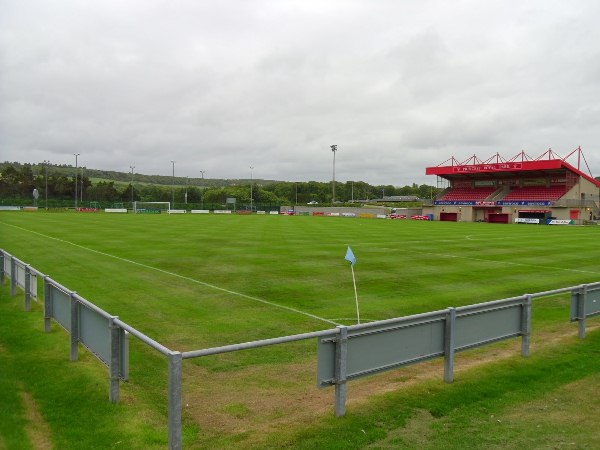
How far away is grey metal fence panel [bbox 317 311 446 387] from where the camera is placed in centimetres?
580

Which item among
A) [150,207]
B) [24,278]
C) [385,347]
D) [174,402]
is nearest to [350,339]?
[385,347]

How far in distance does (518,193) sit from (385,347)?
91.1 metres

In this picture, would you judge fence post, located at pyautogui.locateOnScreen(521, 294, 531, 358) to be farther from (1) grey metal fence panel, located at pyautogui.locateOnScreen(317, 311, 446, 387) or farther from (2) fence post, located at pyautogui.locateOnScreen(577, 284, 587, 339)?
(1) grey metal fence panel, located at pyautogui.locateOnScreen(317, 311, 446, 387)

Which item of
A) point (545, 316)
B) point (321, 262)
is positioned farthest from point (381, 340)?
point (321, 262)

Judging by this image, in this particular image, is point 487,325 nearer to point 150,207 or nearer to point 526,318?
point 526,318

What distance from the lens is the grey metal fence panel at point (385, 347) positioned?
19.0ft

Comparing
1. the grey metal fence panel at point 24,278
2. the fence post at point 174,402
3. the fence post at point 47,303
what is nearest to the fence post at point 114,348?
the fence post at point 174,402

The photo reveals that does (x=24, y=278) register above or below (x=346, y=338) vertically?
below

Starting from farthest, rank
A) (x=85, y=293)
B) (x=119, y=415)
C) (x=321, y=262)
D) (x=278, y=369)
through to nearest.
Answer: (x=321, y=262) < (x=85, y=293) < (x=278, y=369) < (x=119, y=415)

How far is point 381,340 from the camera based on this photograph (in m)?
6.27

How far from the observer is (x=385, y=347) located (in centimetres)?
632

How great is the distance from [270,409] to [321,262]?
1513 cm

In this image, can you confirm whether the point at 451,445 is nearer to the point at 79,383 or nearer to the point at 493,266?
the point at 79,383

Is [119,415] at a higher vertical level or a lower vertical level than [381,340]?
lower
